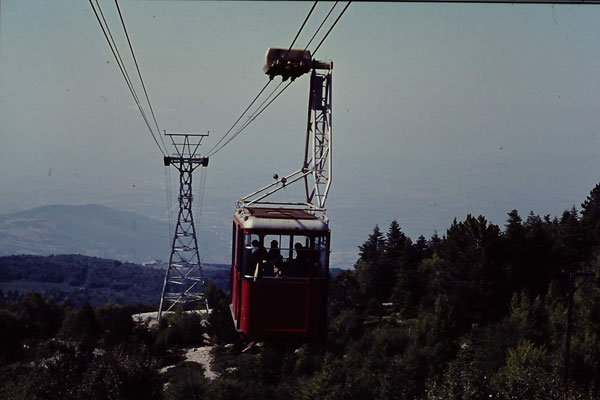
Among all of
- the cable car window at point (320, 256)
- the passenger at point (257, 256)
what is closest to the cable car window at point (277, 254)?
the passenger at point (257, 256)

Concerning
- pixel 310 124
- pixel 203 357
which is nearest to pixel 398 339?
pixel 203 357

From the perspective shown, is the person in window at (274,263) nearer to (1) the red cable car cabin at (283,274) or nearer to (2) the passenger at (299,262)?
(1) the red cable car cabin at (283,274)

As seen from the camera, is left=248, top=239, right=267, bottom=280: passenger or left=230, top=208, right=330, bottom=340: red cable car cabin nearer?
left=230, top=208, right=330, bottom=340: red cable car cabin

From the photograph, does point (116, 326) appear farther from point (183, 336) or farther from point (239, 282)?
point (239, 282)

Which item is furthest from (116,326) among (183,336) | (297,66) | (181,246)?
(297,66)

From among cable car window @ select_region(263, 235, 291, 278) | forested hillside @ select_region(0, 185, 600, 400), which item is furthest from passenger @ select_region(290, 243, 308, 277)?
forested hillside @ select_region(0, 185, 600, 400)

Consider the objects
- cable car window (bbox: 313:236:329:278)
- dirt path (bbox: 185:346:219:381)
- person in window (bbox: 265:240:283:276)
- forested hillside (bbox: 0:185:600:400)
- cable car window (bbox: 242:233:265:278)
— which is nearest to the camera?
cable car window (bbox: 313:236:329:278)

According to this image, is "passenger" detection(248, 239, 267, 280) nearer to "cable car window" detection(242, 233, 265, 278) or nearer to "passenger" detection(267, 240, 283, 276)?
"cable car window" detection(242, 233, 265, 278)
